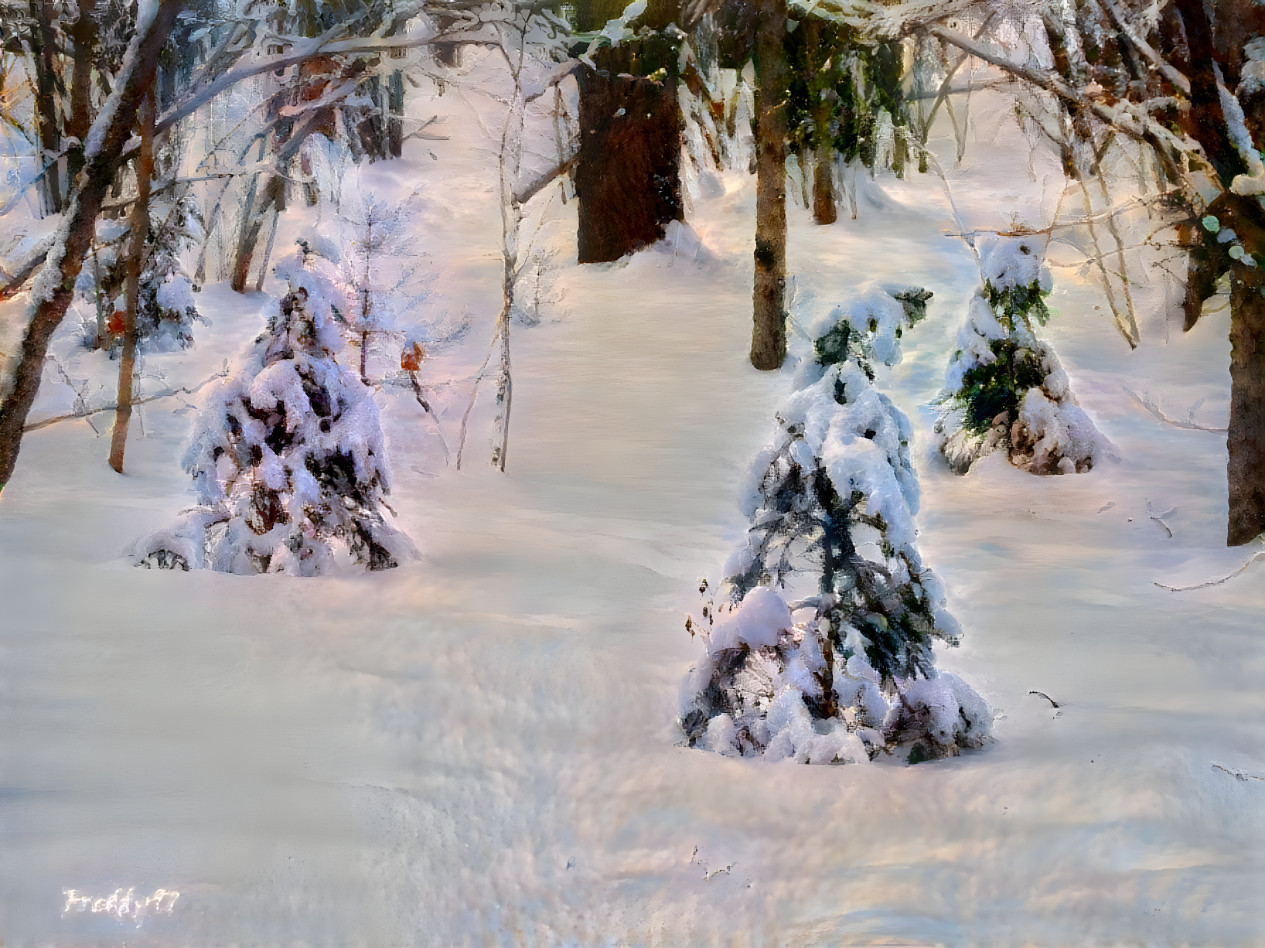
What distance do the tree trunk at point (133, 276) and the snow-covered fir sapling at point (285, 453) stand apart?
1.81 metres

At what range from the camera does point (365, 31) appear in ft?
36.4

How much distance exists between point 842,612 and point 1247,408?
182 inches

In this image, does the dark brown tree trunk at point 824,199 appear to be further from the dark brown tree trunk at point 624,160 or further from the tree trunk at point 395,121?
the tree trunk at point 395,121

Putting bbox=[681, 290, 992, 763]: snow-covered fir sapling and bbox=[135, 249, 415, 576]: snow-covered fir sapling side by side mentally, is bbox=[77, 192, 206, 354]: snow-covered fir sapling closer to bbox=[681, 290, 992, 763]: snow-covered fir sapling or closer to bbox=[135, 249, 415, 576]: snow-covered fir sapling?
bbox=[135, 249, 415, 576]: snow-covered fir sapling

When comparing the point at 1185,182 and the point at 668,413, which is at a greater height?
the point at 1185,182

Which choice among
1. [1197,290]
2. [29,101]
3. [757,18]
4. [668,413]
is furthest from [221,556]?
[29,101]

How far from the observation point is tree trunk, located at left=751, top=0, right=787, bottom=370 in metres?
11.7

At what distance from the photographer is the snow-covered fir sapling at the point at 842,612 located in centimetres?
398

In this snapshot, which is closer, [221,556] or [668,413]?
[221,556]

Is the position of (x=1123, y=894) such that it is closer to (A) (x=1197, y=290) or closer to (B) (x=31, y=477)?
(B) (x=31, y=477)

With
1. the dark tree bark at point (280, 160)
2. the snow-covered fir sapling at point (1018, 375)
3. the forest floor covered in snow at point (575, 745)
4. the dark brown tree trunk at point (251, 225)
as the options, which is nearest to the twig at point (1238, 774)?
the forest floor covered in snow at point (575, 745)

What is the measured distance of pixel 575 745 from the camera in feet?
14.3

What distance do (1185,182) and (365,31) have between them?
785cm
